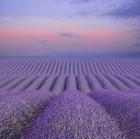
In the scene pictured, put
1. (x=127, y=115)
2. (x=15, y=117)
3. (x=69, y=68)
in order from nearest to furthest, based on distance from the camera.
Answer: (x=15, y=117), (x=127, y=115), (x=69, y=68)

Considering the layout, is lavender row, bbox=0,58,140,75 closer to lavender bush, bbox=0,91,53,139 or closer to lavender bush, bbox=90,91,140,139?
lavender bush, bbox=90,91,140,139

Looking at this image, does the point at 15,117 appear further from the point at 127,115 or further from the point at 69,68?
the point at 69,68

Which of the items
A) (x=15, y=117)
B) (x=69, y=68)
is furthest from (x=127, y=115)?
(x=69, y=68)

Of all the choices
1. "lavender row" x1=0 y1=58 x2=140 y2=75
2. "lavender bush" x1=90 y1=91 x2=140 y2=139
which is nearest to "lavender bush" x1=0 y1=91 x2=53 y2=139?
"lavender bush" x1=90 y1=91 x2=140 y2=139

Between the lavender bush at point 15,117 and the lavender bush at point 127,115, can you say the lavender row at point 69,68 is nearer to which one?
the lavender bush at point 127,115

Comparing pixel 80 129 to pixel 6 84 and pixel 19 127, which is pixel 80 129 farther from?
pixel 6 84

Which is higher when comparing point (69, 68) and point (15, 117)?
point (15, 117)

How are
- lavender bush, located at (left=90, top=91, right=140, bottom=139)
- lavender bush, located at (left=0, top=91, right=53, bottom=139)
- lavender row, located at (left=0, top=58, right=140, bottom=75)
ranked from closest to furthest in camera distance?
lavender bush, located at (left=0, top=91, right=53, bottom=139) < lavender bush, located at (left=90, top=91, right=140, bottom=139) < lavender row, located at (left=0, top=58, right=140, bottom=75)

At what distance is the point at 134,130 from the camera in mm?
7473

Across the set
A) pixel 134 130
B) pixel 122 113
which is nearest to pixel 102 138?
pixel 134 130

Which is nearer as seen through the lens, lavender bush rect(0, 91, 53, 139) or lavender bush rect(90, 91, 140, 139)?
lavender bush rect(0, 91, 53, 139)

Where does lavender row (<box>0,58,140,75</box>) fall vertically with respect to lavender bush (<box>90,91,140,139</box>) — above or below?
below

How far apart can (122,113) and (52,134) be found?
13.5 ft

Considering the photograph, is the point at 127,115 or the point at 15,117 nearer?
the point at 15,117
